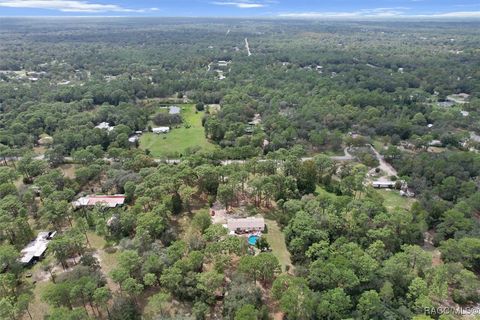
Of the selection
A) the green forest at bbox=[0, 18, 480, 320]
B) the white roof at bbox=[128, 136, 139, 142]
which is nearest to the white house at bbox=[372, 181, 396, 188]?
the green forest at bbox=[0, 18, 480, 320]

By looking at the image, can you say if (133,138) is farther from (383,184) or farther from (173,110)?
(383,184)

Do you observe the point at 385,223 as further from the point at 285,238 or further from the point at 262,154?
the point at 262,154

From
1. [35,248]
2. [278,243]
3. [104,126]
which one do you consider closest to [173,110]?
[104,126]

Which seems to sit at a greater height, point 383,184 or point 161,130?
point 161,130

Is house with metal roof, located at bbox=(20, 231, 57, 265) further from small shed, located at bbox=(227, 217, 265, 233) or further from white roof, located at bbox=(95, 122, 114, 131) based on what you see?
white roof, located at bbox=(95, 122, 114, 131)

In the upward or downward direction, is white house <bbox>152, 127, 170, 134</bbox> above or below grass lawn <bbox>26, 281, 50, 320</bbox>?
above

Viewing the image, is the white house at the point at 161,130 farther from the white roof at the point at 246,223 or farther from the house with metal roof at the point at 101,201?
the white roof at the point at 246,223

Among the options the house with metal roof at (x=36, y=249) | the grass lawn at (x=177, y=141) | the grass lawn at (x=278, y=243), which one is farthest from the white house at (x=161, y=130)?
the grass lawn at (x=278, y=243)
